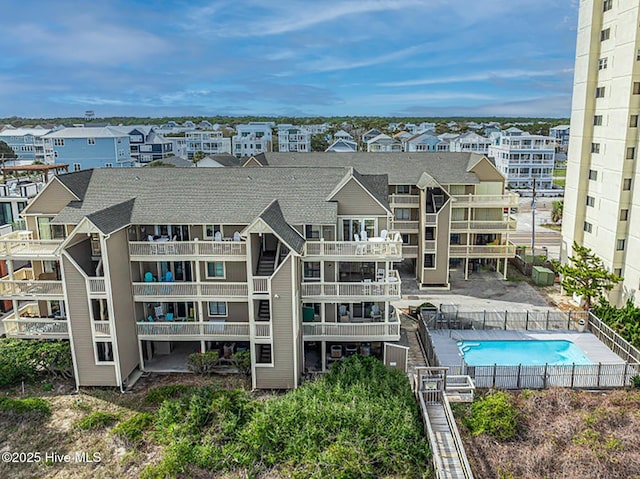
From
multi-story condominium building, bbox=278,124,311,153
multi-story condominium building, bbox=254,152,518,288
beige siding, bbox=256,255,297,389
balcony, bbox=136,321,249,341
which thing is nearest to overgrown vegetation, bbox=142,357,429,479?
beige siding, bbox=256,255,297,389

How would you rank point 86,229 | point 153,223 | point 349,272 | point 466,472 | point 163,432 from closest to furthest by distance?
point 466,472 < point 163,432 < point 86,229 < point 153,223 < point 349,272

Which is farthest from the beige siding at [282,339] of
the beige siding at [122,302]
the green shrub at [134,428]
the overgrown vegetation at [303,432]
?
the beige siding at [122,302]

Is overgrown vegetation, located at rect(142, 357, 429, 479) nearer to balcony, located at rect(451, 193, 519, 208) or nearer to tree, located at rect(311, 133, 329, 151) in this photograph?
balcony, located at rect(451, 193, 519, 208)

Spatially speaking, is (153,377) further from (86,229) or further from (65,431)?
(86,229)

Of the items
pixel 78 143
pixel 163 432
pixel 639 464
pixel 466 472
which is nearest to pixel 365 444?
pixel 466 472

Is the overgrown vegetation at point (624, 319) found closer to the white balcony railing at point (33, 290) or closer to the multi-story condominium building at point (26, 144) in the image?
the white balcony railing at point (33, 290)

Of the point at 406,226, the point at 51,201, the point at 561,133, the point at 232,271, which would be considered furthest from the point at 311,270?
the point at 561,133
